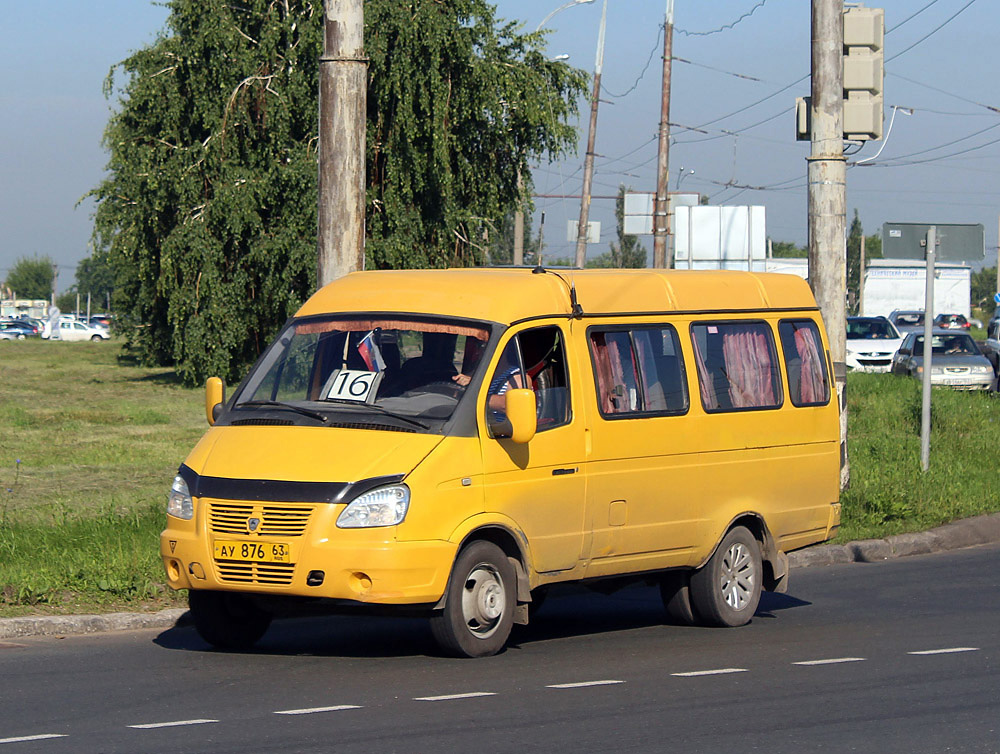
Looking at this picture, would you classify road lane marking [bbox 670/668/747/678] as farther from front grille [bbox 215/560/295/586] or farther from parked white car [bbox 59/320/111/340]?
parked white car [bbox 59/320/111/340]

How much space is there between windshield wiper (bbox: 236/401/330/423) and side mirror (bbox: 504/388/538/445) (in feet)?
3.49

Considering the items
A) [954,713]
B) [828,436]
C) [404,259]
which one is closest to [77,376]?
[404,259]

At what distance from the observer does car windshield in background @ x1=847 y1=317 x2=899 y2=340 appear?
44.0m

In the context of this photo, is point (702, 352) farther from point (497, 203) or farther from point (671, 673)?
point (497, 203)

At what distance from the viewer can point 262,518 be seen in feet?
26.8

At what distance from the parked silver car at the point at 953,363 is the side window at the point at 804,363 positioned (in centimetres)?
2373

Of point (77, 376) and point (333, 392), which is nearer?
point (333, 392)

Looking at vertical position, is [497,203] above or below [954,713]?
above

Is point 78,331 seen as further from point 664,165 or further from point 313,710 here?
point 313,710

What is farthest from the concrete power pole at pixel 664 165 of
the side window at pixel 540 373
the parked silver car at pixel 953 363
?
the side window at pixel 540 373

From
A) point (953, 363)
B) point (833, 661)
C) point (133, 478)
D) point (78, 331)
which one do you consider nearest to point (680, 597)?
point (833, 661)

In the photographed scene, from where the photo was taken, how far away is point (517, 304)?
30.0ft

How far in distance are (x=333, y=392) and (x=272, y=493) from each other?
1005mm

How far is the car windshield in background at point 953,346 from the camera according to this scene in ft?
120
